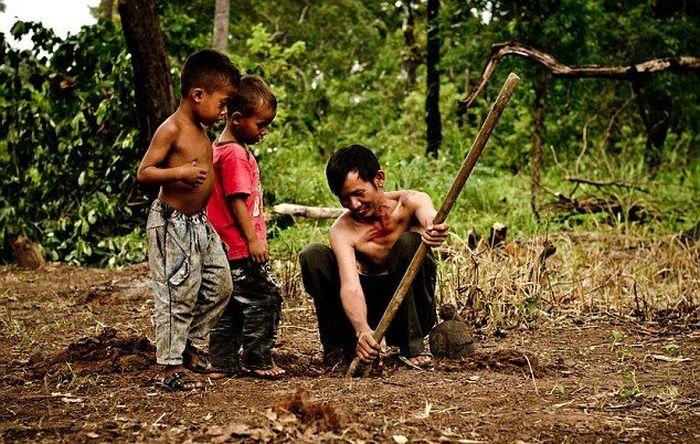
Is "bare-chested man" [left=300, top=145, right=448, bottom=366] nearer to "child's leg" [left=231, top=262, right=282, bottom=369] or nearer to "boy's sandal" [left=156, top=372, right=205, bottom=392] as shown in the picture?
"child's leg" [left=231, top=262, right=282, bottom=369]

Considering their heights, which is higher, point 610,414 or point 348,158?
point 348,158

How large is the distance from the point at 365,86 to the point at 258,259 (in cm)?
1860

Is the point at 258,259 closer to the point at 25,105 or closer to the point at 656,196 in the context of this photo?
the point at 25,105

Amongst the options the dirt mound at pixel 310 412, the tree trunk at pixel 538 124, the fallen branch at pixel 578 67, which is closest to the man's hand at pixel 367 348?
the dirt mound at pixel 310 412

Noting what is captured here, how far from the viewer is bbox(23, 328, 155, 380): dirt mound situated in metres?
3.58

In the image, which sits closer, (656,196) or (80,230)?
(80,230)

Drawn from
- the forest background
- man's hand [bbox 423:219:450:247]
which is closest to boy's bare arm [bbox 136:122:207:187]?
man's hand [bbox 423:219:450:247]

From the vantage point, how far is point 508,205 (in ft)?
29.0

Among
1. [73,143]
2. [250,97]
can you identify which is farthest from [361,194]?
[73,143]

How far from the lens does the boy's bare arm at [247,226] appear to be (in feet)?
11.0

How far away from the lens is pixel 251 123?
3.38m

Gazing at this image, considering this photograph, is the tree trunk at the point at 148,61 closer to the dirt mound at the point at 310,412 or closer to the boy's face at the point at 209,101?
the boy's face at the point at 209,101

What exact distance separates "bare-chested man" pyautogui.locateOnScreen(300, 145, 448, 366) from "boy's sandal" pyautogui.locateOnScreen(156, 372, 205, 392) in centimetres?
69

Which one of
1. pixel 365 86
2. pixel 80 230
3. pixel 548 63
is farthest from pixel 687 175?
pixel 365 86
